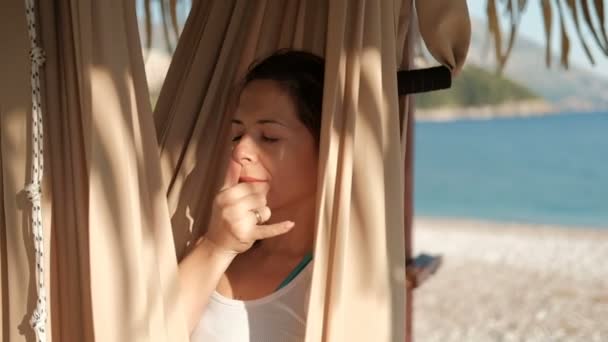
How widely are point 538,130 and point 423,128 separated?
431 centimetres

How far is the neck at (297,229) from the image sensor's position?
45.2 inches

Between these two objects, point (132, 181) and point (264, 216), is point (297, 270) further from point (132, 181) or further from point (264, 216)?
point (132, 181)

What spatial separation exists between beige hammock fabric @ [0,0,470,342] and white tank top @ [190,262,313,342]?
13 centimetres

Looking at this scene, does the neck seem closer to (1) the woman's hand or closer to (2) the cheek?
(2) the cheek

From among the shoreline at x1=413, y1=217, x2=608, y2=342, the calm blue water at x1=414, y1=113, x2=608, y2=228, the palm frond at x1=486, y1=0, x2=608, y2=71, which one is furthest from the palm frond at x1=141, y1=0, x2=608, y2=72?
the calm blue water at x1=414, y1=113, x2=608, y2=228

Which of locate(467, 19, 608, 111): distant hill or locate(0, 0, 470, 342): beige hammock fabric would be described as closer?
locate(0, 0, 470, 342): beige hammock fabric

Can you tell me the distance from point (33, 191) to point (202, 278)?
0.26 metres

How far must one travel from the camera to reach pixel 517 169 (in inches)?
785

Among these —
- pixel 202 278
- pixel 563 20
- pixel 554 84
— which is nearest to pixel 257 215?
pixel 202 278

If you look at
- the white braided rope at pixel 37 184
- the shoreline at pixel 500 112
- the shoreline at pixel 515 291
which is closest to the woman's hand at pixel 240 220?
the white braided rope at pixel 37 184

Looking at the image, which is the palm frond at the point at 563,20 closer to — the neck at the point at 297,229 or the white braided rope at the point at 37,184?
the neck at the point at 297,229

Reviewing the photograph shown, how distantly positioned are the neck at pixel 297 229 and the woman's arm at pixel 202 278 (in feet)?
0.47

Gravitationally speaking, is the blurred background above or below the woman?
below

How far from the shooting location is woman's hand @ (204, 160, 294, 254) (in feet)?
3.27
